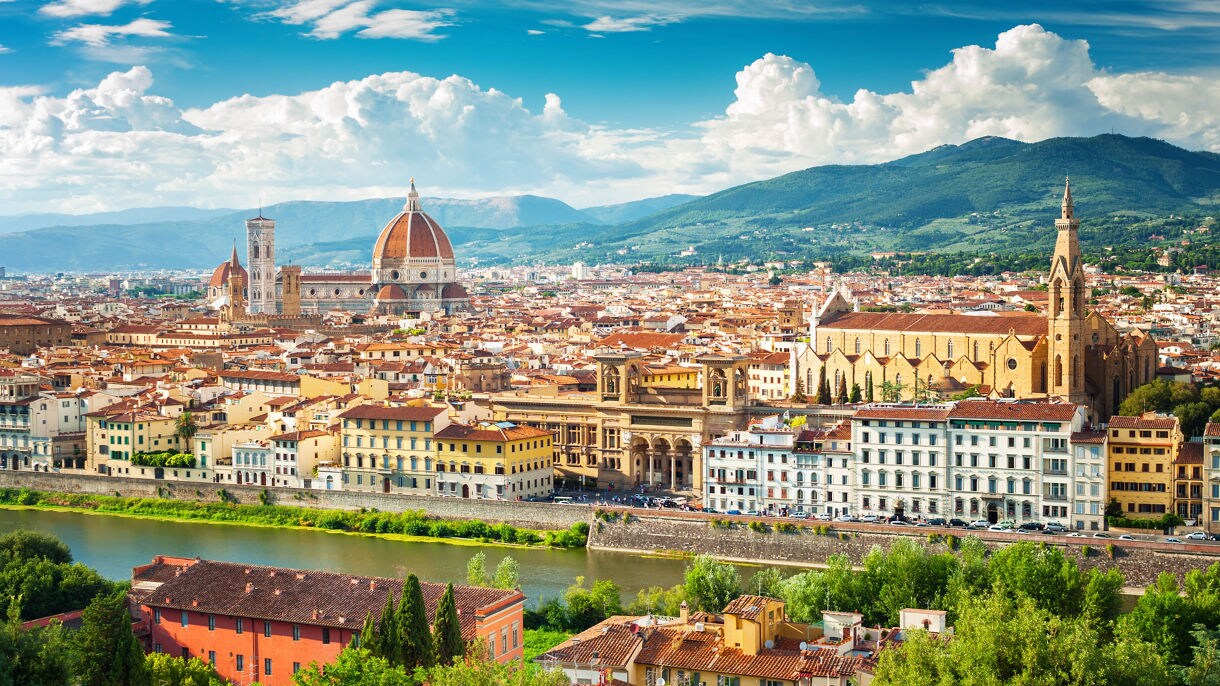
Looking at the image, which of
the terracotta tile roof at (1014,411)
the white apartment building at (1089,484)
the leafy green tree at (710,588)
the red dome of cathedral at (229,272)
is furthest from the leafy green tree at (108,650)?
the red dome of cathedral at (229,272)

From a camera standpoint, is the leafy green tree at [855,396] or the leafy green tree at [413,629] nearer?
the leafy green tree at [413,629]

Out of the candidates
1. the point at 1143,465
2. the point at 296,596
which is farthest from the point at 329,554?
the point at 1143,465

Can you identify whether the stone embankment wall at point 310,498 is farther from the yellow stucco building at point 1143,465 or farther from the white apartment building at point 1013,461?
the yellow stucco building at point 1143,465

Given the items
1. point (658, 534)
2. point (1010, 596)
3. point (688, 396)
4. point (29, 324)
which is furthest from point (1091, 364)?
point (29, 324)

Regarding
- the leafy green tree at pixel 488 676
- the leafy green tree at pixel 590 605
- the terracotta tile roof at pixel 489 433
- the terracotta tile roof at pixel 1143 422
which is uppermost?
the terracotta tile roof at pixel 1143 422

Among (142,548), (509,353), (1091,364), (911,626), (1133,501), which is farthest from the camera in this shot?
(509,353)

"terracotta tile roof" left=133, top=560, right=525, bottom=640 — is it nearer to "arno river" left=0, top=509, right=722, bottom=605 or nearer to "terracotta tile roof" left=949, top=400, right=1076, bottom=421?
"arno river" left=0, top=509, right=722, bottom=605

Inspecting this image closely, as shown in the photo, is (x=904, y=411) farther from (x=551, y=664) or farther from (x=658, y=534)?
(x=551, y=664)
